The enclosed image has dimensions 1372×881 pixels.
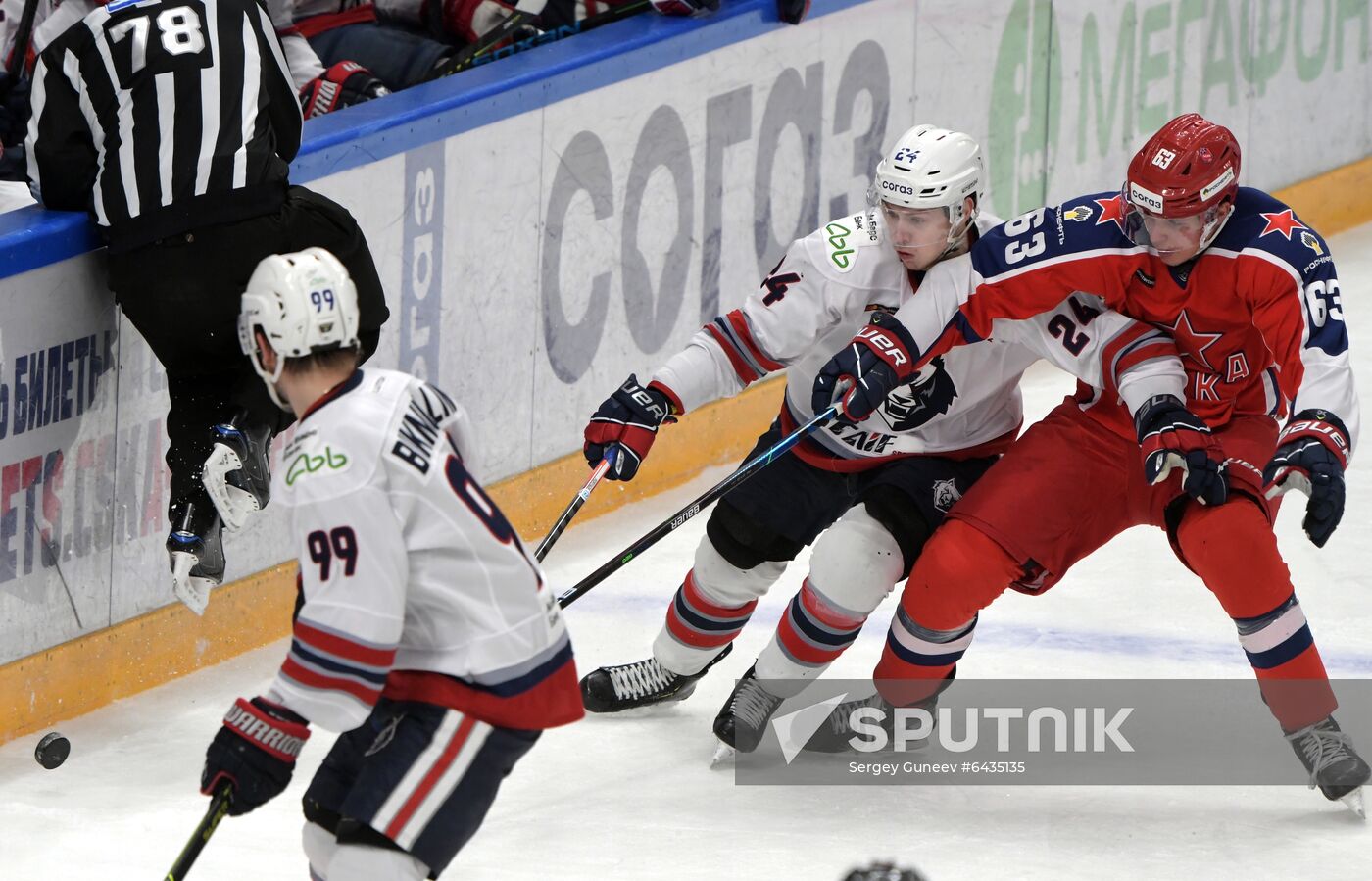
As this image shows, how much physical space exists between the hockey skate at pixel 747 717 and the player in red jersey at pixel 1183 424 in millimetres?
251

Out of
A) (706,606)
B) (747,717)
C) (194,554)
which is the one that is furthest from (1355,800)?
(194,554)

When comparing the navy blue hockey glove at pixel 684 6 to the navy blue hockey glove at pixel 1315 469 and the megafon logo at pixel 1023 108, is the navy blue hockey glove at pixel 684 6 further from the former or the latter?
the navy blue hockey glove at pixel 1315 469

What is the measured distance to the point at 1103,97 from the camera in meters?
6.99

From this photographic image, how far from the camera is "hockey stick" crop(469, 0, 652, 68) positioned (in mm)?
5652

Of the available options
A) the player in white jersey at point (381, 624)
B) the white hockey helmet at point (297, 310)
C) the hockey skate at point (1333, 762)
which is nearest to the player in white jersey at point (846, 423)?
the hockey skate at point (1333, 762)

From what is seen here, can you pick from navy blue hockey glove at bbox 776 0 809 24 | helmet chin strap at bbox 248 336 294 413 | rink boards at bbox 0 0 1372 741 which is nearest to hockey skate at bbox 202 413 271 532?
rink boards at bbox 0 0 1372 741

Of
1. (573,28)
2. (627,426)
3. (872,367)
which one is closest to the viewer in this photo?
(872,367)

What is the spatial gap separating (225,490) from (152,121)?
0.68m

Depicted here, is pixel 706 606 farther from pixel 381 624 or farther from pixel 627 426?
pixel 381 624

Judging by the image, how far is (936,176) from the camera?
4.15m

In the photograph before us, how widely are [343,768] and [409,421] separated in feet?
1.55

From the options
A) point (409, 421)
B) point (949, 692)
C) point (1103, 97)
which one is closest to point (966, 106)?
point (1103, 97)

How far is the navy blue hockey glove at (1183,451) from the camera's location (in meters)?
3.92

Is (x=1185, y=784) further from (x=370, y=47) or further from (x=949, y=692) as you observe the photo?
(x=370, y=47)
